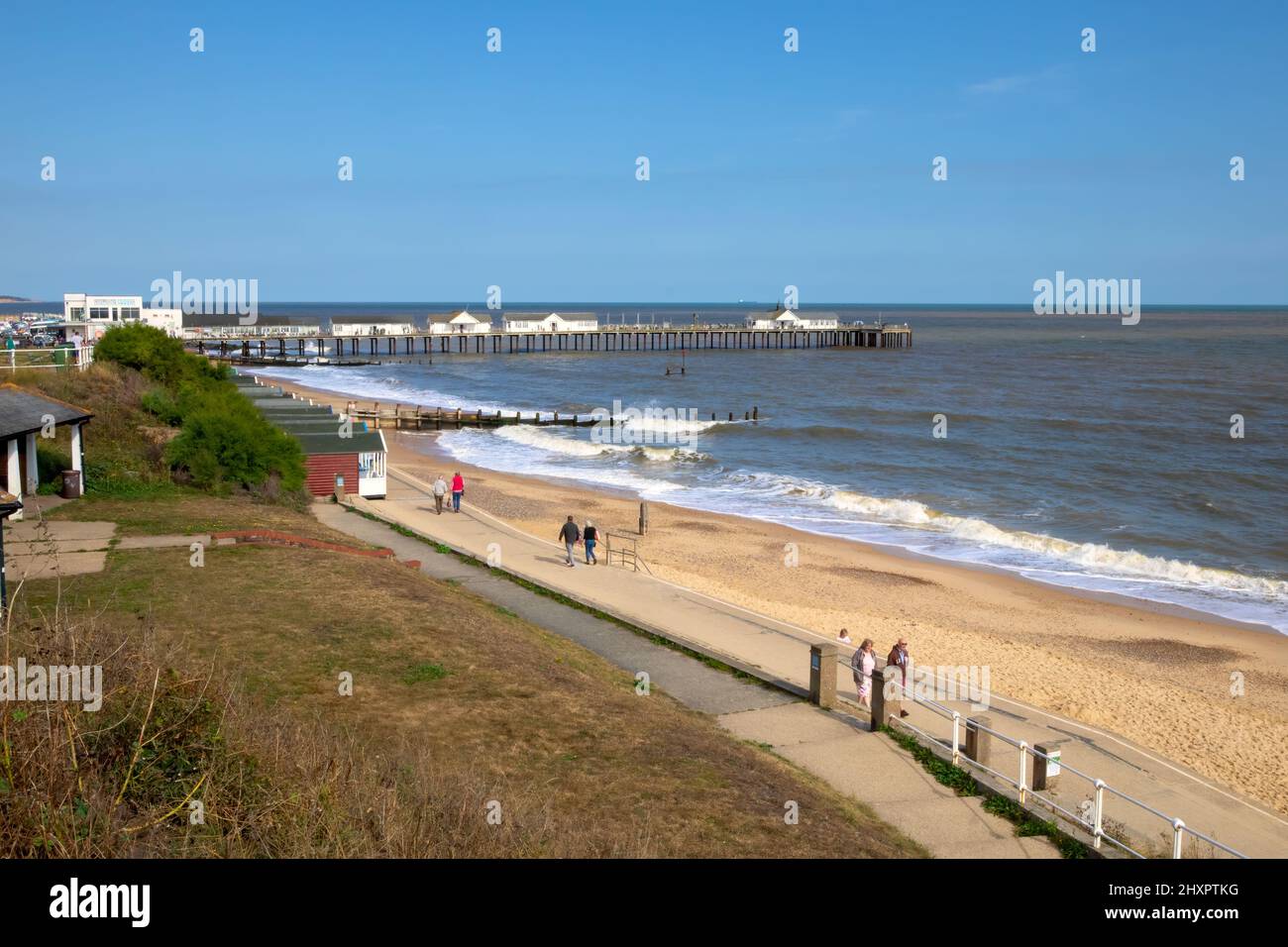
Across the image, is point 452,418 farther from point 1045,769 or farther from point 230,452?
point 1045,769

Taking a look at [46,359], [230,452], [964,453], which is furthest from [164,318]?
[964,453]

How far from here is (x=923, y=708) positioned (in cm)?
1479

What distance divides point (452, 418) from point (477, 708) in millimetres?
49705

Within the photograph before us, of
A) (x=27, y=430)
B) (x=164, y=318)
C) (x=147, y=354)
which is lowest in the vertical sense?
(x=27, y=430)

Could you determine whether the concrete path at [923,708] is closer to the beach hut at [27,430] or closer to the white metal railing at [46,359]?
the beach hut at [27,430]

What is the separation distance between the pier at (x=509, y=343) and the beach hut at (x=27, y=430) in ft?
249

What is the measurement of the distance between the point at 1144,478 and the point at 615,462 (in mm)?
22155

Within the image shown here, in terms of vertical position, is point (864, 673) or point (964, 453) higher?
point (964, 453)

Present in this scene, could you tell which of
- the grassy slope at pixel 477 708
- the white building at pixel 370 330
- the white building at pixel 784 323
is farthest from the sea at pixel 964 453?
the white building at pixel 784 323

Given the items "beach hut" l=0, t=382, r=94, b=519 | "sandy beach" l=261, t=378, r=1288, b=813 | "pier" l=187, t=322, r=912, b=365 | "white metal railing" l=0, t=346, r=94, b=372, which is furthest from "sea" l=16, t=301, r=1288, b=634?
"beach hut" l=0, t=382, r=94, b=519

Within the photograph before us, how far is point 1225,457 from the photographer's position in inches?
1790

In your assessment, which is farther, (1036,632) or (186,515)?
(1036,632)

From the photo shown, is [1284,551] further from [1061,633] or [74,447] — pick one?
[74,447]

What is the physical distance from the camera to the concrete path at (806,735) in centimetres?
1033
